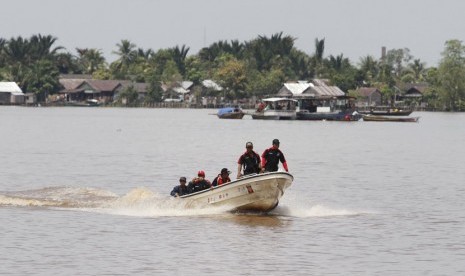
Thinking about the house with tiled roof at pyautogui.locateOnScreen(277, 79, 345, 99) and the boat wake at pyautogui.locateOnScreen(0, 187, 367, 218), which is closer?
the boat wake at pyautogui.locateOnScreen(0, 187, 367, 218)

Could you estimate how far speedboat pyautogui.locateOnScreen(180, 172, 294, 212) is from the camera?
111ft

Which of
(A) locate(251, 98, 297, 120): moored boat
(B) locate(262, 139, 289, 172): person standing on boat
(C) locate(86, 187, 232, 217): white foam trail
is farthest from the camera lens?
(A) locate(251, 98, 297, 120): moored boat

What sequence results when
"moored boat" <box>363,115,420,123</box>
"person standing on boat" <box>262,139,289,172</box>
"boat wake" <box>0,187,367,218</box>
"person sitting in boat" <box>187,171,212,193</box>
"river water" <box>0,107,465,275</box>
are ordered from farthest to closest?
"moored boat" <box>363,115,420,123</box>
"boat wake" <box>0,187,367,218</box>
"person sitting in boat" <box>187,171,212,193</box>
"person standing on boat" <box>262,139,289,172</box>
"river water" <box>0,107,465,275</box>

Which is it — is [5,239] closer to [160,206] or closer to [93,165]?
[160,206]

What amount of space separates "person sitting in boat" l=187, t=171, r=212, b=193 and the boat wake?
0.54 m

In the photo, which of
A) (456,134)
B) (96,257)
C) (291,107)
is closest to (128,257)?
(96,257)

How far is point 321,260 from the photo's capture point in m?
28.6

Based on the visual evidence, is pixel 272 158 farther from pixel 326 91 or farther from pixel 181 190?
pixel 326 91

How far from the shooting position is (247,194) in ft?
113

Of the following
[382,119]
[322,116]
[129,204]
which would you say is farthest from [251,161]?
[382,119]

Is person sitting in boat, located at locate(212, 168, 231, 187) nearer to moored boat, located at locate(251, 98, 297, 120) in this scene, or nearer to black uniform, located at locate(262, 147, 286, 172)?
black uniform, located at locate(262, 147, 286, 172)

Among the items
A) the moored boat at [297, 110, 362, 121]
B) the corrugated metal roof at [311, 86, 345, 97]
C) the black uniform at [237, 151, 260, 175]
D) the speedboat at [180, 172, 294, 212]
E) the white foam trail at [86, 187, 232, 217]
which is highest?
the corrugated metal roof at [311, 86, 345, 97]

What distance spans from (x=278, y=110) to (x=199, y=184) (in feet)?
400

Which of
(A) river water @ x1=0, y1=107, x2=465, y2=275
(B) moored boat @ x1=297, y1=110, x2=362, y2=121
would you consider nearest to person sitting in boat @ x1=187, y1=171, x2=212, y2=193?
(A) river water @ x1=0, y1=107, x2=465, y2=275
